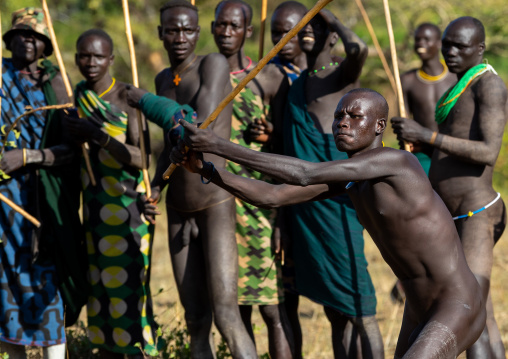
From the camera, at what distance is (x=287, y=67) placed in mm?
5250

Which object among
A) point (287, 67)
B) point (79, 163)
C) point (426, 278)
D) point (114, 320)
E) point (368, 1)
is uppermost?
point (368, 1)

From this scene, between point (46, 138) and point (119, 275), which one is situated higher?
point (46, 138)

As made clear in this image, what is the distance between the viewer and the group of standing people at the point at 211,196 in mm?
4375

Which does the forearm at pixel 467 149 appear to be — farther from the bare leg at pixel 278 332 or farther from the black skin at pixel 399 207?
the bare leg at pixel 278 332

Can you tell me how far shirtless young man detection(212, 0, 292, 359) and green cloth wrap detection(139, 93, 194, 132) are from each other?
836mm

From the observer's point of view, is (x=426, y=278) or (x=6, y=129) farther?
(x=6, y=129)

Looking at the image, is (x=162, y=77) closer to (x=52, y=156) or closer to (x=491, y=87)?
(x=52, y=156)

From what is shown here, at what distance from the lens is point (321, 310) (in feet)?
22.6

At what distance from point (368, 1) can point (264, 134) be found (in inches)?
317

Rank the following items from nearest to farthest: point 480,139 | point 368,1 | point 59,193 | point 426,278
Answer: point 426,278 < point 480,139 < point 59,193 < point 368,1

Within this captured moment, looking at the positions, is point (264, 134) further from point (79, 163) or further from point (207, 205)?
point (79, 163)

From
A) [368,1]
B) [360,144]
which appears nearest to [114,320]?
[360,144]

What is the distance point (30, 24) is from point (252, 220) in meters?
1.86

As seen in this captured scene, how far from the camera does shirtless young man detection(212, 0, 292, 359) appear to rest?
187 inches
